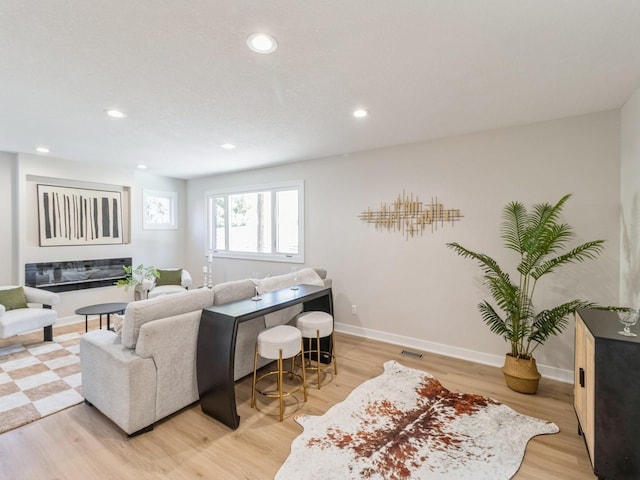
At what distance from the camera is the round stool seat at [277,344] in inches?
101

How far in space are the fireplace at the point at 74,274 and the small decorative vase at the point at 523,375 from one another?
6.21 meters

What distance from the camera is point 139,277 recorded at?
5816 mm

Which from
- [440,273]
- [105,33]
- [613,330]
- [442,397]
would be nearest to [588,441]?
[613,330]

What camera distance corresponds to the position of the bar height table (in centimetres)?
232

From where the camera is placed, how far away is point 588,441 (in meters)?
1.97

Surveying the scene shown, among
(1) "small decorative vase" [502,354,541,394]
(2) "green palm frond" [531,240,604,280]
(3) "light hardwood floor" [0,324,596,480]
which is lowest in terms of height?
(3) "light hardwood floor" [0,324,596,480]

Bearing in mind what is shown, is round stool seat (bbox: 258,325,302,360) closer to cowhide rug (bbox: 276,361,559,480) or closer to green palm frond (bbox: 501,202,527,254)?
cowhide rug (bbox: 276,361,559,480)

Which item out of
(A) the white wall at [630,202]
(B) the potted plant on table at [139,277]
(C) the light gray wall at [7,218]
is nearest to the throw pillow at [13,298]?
(C) the light gray wall at [7,218]

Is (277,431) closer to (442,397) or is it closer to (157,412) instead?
(157,412)

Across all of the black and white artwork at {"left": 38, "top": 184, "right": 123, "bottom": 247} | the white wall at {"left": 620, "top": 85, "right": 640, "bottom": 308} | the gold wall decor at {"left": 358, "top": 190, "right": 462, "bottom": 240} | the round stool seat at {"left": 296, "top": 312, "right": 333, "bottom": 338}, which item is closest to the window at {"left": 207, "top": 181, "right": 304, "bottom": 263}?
the gold wall decor at {"left": 358, "top": 190, "right": 462, "bottom": 240}

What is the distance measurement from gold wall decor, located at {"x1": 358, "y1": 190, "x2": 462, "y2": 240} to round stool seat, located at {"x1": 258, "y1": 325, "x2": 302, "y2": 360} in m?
2.16

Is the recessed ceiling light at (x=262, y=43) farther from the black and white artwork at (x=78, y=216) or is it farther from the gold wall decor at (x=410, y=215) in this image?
the black and white artwork at (x=78, y=216)

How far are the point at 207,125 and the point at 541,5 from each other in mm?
2960

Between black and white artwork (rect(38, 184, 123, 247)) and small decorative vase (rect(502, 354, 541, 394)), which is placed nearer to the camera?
small decorative vase (rect(502, 354, 541, 394))
